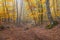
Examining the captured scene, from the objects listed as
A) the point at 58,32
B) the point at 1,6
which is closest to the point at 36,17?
the point at 1,6

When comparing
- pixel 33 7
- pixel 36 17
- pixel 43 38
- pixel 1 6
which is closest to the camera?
pixel 43 38

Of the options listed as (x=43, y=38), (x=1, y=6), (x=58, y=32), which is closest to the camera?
(x=43, y=38)

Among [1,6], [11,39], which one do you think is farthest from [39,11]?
[11,39]

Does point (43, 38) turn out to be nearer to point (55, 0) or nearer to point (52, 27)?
point (52, 27)

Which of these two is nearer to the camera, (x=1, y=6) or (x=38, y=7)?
(x=38, y=7)

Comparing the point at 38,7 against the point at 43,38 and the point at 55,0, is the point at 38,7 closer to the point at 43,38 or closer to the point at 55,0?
the point at 55,0

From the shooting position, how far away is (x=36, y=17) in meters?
21.2

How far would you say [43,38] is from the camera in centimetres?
1094

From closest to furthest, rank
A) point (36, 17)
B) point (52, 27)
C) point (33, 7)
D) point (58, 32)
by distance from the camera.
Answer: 1. point (58, 32)
2. point (52, 27)
3. point (36, 17)
4. point (33, 7)

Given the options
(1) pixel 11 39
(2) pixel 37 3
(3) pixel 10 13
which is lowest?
(1) pixel 11 39

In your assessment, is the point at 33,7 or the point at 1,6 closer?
the point at 33,7

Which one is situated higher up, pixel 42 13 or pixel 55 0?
pixel 55 0

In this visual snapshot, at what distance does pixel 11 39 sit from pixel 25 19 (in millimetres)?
14944

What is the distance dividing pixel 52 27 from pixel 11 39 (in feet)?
14.9
